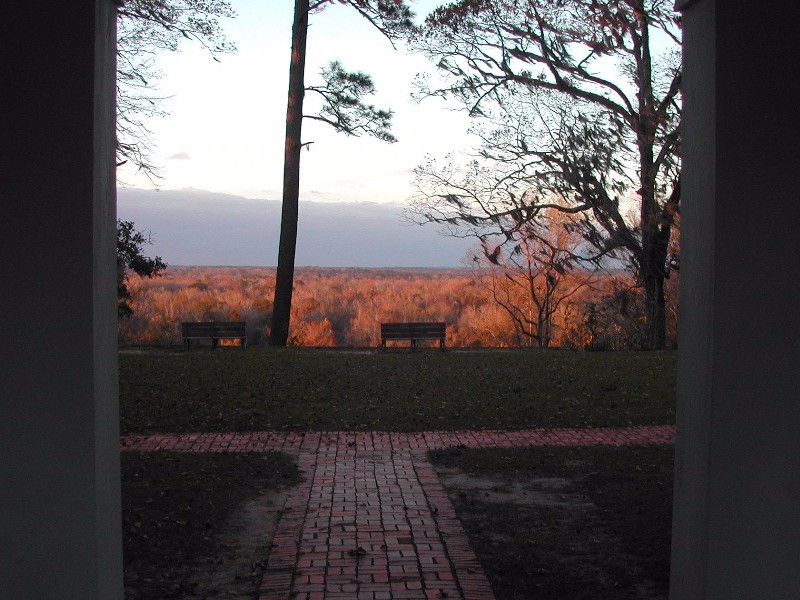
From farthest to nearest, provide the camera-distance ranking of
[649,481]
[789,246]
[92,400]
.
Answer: [649,481], [789,246], [92,400]

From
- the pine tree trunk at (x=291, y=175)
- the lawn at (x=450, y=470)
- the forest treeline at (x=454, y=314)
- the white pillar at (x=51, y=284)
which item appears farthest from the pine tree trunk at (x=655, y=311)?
the white pillar at (x=51, y=284)

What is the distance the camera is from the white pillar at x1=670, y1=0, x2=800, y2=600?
11.1 ft

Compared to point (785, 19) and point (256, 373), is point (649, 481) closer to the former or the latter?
point (785, 19)

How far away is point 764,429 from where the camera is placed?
340 cm

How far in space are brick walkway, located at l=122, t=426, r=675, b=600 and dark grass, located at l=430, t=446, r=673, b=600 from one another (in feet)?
0.73

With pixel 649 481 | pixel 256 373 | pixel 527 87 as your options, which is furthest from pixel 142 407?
pixel 527 87

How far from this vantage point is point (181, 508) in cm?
591

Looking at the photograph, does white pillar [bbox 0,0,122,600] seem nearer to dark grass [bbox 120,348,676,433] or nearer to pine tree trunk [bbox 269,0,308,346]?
dark grass [bbox 120,348,676,433]

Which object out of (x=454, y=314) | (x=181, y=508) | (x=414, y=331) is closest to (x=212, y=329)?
(x=414, y=331)

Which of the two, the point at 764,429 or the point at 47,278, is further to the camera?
the point at 764,429

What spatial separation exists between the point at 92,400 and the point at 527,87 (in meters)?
17.8

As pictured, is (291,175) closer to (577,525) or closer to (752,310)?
(577,525)

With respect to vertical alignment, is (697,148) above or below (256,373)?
above

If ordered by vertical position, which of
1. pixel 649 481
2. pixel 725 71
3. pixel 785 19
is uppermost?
pixel 785 19
